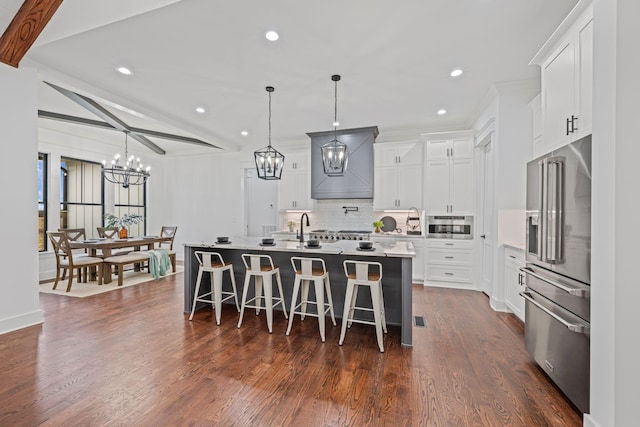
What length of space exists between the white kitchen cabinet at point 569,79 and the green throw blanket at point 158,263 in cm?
637

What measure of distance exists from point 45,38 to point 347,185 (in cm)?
464

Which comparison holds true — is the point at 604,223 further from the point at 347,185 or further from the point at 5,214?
the point at 5,214

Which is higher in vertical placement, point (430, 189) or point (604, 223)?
point (430, 189)

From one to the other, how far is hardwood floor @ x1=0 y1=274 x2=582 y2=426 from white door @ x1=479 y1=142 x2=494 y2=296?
1041mm

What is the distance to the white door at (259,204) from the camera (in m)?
7.27

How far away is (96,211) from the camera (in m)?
6.73

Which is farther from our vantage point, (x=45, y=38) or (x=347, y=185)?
(x=347, y=185)

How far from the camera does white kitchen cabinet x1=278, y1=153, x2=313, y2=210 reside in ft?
21.2

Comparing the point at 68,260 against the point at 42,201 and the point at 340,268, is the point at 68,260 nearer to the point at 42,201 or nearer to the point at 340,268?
the point at 42,201

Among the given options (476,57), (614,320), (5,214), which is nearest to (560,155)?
(614,320)

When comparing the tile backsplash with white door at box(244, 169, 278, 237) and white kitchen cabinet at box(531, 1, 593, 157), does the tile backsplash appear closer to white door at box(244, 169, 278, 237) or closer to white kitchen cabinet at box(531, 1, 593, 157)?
white door at box(244, 169, 278, 237)

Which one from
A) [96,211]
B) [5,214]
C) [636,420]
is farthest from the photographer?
[96,211]

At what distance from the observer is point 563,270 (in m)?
1.96

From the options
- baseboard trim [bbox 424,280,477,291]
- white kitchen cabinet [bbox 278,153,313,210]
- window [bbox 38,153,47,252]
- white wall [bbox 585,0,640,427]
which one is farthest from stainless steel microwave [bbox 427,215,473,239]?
window [bbox 38,153,47,252]
